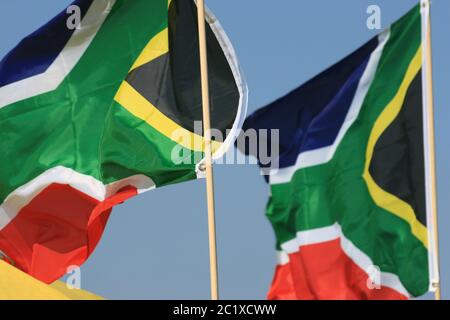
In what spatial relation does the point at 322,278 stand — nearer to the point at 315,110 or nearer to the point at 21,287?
the point at 315,110

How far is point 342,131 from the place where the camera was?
17359 mm

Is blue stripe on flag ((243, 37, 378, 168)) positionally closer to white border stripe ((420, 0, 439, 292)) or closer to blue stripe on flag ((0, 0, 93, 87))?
white border stripe ((420, 0, 439, 292))

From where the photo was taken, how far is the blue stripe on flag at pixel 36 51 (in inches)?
717

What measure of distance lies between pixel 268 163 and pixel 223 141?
0.61m

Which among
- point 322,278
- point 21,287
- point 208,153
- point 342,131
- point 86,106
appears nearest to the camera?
point 208,153

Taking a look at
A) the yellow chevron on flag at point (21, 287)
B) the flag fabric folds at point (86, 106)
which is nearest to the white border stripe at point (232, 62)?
the flag fabric folds at point (86, 106)

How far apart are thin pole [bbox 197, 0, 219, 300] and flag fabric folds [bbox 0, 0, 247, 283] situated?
75 cm

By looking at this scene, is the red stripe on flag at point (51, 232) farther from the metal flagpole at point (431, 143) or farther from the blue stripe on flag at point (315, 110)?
the metal flagpole at point (431, 143)

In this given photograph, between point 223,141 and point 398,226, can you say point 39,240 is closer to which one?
point 223,141

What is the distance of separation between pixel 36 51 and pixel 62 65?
0.38 metres

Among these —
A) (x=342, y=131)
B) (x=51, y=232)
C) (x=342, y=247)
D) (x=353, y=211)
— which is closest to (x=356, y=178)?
(x=353, y=211)

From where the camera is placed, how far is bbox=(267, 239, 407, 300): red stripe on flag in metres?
16.8

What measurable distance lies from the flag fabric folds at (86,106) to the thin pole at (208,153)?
75 cm

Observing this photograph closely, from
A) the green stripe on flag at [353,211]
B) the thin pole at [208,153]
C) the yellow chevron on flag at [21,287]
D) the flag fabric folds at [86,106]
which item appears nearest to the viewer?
the thin pole at [208,153]
